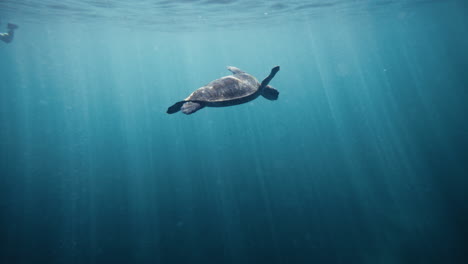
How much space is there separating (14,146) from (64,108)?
29068 mm

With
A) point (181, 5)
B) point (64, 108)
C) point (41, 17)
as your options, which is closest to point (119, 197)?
point (181, 5)

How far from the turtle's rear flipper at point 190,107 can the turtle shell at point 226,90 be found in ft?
0.55

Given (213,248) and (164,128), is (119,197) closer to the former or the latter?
(213,248)

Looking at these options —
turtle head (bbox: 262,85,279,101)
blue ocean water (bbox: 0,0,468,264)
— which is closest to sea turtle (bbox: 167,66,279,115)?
turtle head (bbox: 262,85,279,101)

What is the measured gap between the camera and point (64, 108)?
49125 millimetres

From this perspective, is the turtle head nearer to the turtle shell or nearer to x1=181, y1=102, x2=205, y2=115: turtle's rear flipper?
the turtle shell

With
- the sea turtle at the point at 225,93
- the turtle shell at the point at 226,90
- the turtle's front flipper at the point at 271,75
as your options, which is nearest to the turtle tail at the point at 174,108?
the sea turtle at the point at 225,93

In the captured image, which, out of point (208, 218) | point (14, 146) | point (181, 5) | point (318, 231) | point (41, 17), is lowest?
point (318, 231)

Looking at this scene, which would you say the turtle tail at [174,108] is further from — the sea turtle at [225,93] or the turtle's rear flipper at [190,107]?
the turtle's rear flipper at [190,107]

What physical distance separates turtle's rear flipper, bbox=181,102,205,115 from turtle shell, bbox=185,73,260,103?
166mm

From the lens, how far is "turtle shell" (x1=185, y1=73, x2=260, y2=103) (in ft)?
19.3

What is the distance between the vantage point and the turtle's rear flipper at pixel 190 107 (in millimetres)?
5070

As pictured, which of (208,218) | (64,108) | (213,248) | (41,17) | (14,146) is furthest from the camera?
(64,108)

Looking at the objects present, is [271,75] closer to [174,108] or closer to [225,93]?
[225,93]
